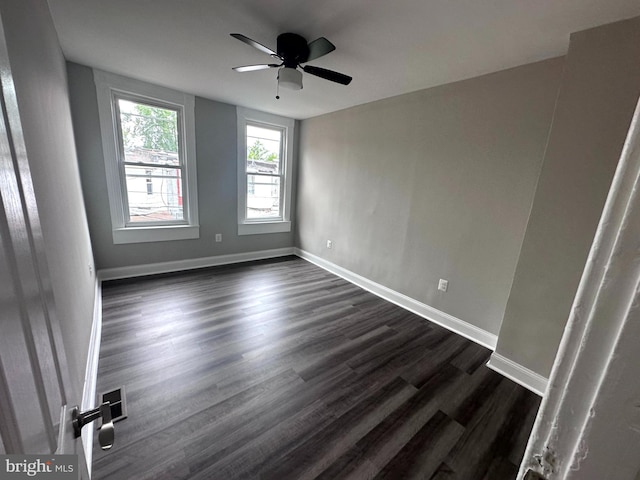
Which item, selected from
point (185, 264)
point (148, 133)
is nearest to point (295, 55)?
point (148, 133)

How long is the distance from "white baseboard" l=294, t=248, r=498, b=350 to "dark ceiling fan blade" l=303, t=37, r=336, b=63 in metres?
2.55

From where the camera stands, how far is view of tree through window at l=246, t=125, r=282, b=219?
4141 millimetres

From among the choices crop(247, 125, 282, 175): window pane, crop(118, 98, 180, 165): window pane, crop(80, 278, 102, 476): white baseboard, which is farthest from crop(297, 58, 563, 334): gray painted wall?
crop(80, 278, 102, 476): white baseboard

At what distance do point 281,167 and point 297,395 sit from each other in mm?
3695

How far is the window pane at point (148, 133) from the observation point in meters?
3.10

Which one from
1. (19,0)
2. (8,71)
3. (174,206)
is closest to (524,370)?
(8,71)

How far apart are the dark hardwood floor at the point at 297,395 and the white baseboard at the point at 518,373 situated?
0.24ft

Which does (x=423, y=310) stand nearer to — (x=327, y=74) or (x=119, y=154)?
(x=327, y=74)

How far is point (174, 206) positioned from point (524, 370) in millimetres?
4256

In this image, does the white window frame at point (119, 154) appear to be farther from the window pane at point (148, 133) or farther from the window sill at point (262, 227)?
the window sill at point (262, 227)

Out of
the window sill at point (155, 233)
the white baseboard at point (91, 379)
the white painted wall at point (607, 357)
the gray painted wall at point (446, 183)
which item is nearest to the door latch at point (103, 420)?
the white baseboard at point (91, 379)

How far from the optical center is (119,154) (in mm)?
3064

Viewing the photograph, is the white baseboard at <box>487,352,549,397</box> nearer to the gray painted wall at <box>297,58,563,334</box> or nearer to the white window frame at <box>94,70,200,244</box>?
the gray painted wall at <box>297,58,563,334</box>

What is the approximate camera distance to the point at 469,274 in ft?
8.07
